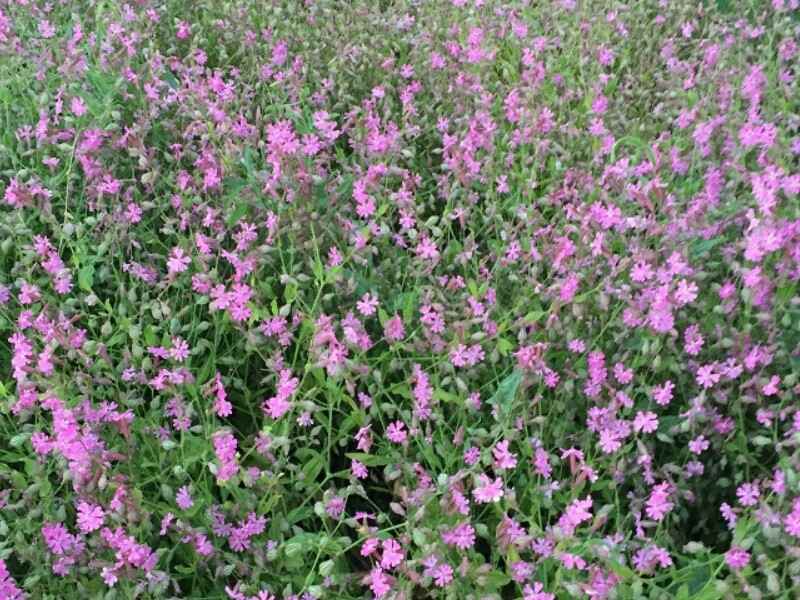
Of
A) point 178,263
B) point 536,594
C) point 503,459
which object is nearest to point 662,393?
point 503,459

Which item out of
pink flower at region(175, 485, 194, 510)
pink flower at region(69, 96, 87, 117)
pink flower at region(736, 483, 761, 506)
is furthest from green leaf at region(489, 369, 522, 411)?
pink flower at region(69, 96, 87, 117)

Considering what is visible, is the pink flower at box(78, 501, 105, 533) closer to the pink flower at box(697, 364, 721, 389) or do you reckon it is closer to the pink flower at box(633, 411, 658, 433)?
the pink flower at box(633, 411, 658, 433)

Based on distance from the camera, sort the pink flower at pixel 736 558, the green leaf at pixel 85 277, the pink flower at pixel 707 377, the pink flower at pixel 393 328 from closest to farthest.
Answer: the pink flower at pixel 736 558, the pink flower at pixel 707 377, the pink flower at pixel 393 328, the green leaf at pixel 85 277

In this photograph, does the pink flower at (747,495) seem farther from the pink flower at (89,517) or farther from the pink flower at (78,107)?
the pink flower at (78,107)

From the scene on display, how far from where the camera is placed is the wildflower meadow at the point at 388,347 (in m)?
1.75

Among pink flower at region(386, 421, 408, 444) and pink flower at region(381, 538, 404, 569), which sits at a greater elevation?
pink flower at region(386, 421, 408, 444)

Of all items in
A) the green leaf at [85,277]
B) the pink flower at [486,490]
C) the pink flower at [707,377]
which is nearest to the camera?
the pink flower at [486,490]

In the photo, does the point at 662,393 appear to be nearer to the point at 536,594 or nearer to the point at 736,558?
the point at 736,558

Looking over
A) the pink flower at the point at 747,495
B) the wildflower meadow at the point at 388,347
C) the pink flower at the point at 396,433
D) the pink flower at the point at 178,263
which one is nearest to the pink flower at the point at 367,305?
the wildflower meadow at the point at 388,347

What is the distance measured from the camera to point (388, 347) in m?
2.33

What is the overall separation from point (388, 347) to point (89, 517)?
864 mm

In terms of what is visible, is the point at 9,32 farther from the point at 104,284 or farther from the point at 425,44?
the point at 425,44

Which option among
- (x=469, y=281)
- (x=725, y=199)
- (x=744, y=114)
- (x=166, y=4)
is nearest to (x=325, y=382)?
(x=469, y=281)

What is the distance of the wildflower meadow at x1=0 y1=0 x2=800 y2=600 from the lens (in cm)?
175
